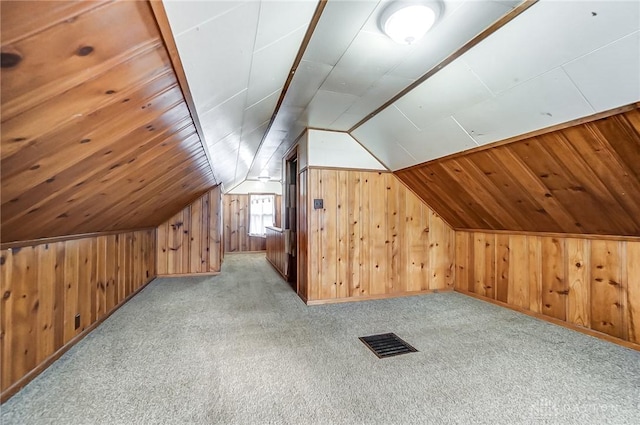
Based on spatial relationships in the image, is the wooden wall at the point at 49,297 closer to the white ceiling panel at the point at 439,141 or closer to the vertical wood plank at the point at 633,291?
the white ceiling panel at the point at 439,141

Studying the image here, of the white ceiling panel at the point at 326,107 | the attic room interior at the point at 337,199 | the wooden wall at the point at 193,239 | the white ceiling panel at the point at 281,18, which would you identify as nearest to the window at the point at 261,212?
the wooden wall at the point at 193,239

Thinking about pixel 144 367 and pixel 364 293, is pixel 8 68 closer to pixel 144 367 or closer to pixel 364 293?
pixel 144 367

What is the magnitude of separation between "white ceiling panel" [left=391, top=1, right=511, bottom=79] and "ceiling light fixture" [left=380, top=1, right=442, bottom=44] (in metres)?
0.11

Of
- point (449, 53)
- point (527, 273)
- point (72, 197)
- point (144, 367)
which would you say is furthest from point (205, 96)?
point (527, 273)

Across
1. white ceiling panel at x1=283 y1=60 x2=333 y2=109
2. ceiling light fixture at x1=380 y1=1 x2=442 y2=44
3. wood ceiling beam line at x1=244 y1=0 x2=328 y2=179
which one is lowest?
ceiling light fixture at x1=380 y1=1 x2=442 y2=44

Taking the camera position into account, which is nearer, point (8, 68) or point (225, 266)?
point (8, 68)

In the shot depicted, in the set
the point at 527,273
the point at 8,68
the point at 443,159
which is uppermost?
the point at 443,159

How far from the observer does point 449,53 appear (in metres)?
1.87

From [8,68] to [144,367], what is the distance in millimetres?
1913

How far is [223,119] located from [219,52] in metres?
1.00

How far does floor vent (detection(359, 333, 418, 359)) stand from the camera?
2178mm

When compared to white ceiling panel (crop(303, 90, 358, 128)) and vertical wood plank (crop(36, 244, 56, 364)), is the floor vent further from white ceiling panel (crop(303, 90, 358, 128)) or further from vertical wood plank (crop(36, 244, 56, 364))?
vertical wood plank (crop(36, 244, 56, 364))

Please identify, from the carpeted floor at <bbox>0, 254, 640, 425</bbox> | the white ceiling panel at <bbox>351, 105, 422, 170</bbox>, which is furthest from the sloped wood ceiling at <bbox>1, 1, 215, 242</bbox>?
the white ceiling panel at <bbox>351, 105, 422, 170</bbox>

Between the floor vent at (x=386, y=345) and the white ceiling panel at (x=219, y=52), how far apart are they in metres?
2.15
